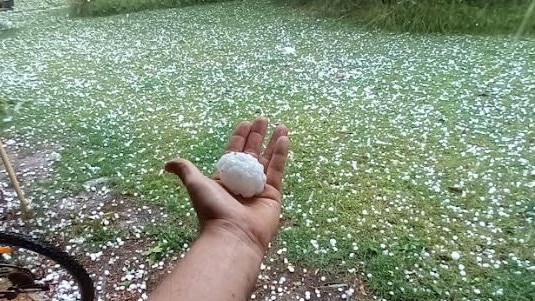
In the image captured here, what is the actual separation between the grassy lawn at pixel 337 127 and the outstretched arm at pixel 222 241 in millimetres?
564

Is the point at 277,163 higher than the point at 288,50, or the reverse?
the point at 277,163

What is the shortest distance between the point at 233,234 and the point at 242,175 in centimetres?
19

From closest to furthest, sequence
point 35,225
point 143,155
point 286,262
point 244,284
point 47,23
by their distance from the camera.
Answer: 1. point 244,284
2. point 286,262
3. point 35,225
4. point 143,155
5. point 47,23

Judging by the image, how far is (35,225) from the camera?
6.09 ft

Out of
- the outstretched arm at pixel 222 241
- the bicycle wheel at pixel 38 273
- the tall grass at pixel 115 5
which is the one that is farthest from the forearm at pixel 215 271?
the tall grass at pixel 115 5

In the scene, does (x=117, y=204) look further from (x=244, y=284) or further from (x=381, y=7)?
(x=381, y=7)

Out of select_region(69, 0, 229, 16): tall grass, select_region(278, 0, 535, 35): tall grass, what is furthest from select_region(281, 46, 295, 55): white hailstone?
select_region(69, 0, 229, 16): tall grass

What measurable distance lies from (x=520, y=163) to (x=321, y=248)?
1.07 m

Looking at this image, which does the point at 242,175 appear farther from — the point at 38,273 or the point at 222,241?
the point at 38,273

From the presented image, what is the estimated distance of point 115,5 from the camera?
5555 millimetres

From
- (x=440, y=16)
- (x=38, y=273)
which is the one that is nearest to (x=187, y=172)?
(x=38, y=273)

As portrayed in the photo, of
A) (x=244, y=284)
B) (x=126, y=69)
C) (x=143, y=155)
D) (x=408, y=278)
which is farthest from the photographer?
(x=126, y=69)

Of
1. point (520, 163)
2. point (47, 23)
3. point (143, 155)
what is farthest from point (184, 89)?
point (47, 23)

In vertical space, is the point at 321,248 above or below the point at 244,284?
below
